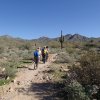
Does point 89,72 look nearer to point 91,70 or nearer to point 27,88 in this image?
point 91,70

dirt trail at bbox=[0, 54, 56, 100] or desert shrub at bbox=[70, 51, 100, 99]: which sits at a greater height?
desert shrub at bbox=[70, 51, 100, 99]

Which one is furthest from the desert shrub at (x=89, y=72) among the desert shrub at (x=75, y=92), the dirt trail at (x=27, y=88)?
the dirt trail at (x=27, y=88)

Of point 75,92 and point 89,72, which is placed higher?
point 89,72

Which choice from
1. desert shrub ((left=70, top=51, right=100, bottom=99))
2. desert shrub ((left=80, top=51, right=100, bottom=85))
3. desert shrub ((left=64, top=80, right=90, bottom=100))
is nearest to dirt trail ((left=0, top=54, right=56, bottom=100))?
desert shrub ((left=64, top=80, right=90, bottom=100))

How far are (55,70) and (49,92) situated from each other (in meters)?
5.33

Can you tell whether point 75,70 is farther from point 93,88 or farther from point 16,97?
point 16,97

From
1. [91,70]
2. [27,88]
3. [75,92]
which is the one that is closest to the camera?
[75,92]

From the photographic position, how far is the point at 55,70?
51.4 feet

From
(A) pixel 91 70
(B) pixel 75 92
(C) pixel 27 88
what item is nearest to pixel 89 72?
(A) pixel 91 70

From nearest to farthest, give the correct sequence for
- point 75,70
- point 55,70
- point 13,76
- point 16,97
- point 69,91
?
1. point 69,91
2. point 16,97
3. point 75,70
4. point 13,76
5. point 55,70

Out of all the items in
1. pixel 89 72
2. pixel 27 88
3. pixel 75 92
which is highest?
pixel 89 72

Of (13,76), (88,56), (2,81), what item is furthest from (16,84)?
(88,56)

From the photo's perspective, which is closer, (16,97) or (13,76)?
(16,97)

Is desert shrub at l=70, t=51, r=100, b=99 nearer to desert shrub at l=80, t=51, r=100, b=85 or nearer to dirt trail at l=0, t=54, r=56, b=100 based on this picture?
desert shrub at l=80, t=51, r=100, b=85
